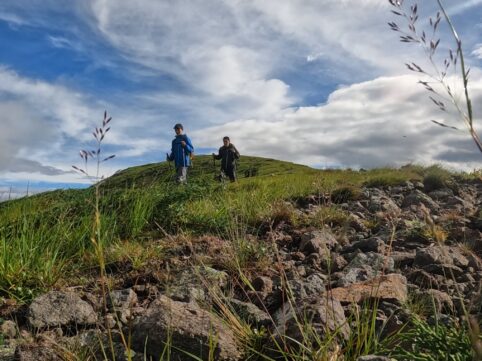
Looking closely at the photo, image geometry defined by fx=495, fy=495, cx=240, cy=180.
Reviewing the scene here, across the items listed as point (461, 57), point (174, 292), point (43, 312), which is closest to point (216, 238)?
point (174, 292)

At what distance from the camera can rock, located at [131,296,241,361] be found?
273 centimetres

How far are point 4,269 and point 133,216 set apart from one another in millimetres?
2692

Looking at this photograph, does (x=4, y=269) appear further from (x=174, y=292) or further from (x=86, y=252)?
(x=174, y=292)

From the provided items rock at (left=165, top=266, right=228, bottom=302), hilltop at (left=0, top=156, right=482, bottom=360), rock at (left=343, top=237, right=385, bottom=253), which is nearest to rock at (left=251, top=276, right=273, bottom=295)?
hilltop at (left=0, top=156, right=482, bottom=360)

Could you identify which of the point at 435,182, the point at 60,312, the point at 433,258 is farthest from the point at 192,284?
the point at 435,182

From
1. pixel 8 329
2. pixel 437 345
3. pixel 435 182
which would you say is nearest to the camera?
pixel 437 345

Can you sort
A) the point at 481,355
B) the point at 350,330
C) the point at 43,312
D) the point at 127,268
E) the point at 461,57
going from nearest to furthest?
the point at 481,355 < the point at 461,57 < the point at 350,330 < the point at 43,312 < the point at 127,268

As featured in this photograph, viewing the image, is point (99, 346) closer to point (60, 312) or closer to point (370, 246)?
point (60, 312)

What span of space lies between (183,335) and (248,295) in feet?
4.26

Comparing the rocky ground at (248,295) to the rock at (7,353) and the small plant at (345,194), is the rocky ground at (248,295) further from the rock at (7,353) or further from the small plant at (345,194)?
the small plant at (345,194)

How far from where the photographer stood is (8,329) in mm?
3572

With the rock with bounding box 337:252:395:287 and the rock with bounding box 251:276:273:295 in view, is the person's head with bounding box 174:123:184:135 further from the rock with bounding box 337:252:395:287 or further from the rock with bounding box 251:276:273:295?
the rock with bounding box 251:276:273:295

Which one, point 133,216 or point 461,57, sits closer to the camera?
point 461,57

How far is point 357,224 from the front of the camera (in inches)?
282
